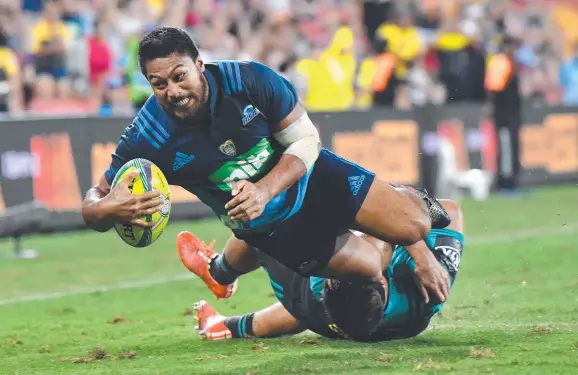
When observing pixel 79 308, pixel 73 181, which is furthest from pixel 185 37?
pixel 73 181

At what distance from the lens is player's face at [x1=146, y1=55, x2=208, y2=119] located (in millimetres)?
5977

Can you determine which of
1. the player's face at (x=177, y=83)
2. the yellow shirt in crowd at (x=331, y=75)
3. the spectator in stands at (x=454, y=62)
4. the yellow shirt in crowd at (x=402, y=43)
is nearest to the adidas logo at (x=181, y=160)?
the player's face at (x=177, y=83)

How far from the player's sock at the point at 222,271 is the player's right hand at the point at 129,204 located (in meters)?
1.77

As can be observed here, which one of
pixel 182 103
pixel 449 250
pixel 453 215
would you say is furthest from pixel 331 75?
pixel 182 103

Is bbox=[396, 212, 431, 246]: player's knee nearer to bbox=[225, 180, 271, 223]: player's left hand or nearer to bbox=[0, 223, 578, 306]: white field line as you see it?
bbox=[225, 180, 271, 223]: player's left hand

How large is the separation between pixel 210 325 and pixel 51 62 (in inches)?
372

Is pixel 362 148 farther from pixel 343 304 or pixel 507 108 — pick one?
pixel 343 304

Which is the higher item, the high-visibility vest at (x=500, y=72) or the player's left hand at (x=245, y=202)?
the high-visibility vest at (x=500, y=72)

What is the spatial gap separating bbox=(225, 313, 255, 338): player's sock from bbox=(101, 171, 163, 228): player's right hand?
63.5 inches

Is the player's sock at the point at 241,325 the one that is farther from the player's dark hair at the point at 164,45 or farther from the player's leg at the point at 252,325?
the player's dark hair at the point at 164,45

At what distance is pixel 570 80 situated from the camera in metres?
22.8

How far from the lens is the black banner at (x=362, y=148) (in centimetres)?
1399

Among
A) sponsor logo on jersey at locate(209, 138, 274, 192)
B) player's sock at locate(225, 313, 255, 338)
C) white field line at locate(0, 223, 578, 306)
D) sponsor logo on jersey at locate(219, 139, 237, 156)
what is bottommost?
white field line at locate(0, 223, 578, 306)

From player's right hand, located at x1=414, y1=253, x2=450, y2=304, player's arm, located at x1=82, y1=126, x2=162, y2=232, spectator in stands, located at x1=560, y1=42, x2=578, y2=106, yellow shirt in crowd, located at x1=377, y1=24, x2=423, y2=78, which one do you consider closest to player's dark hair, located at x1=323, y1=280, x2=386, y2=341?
player's right hand, located at x1=414, y1=253, x2=450, y2=304
